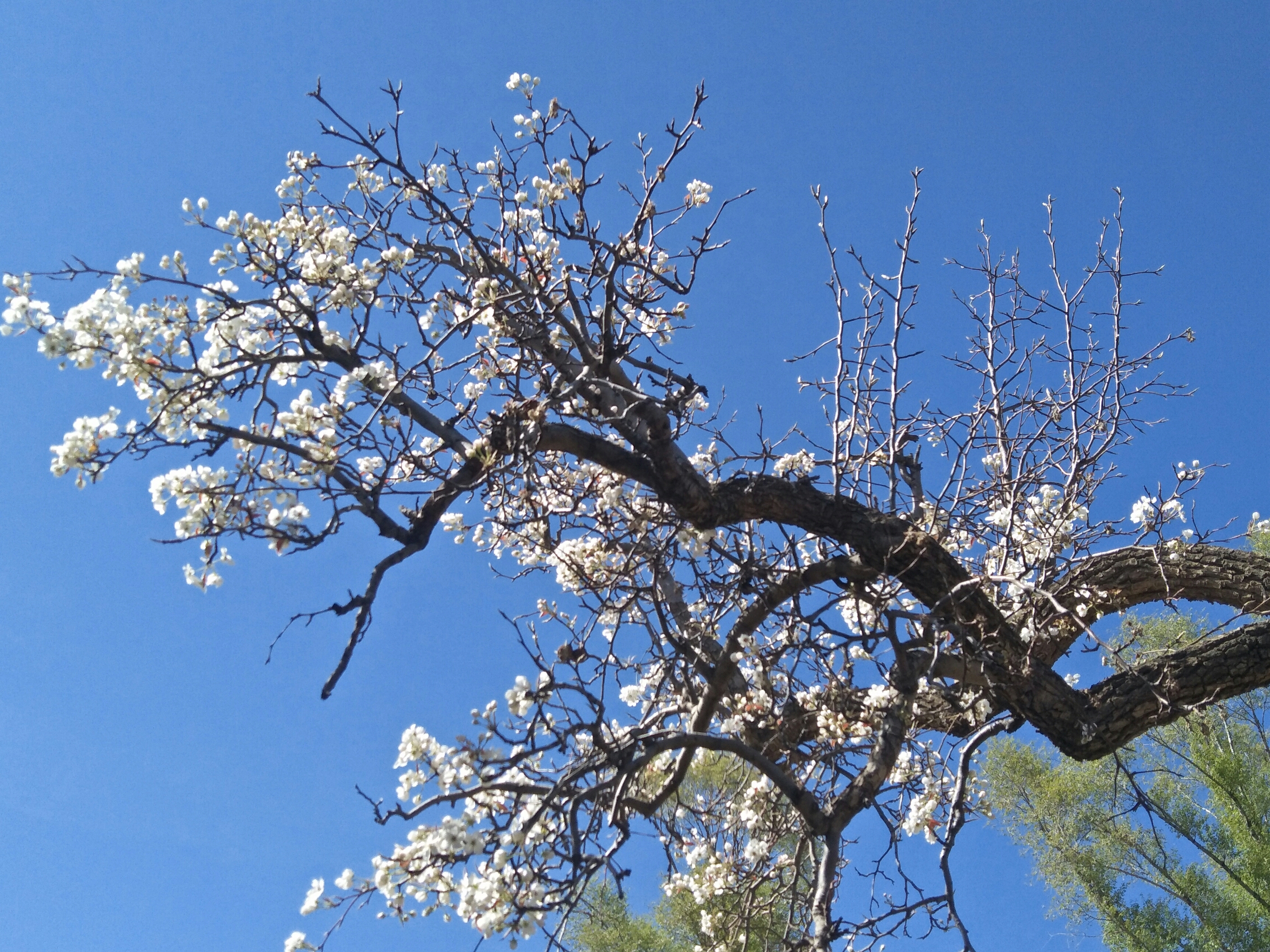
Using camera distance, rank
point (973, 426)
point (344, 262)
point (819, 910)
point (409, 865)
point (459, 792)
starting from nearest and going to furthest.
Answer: point (459, 792) → point (409, 865) → point (819, 910) → point (344, 262) → point (973, 426)

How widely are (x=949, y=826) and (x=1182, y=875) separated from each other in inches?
351

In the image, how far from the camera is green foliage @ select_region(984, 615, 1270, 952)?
31.4 ft

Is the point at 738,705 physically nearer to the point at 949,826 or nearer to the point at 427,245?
the point at 949,826

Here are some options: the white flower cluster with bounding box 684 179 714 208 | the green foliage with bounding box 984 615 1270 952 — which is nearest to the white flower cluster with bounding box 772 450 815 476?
the white flower cluster with bounding box 684 179 714 208

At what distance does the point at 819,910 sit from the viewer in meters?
3.03

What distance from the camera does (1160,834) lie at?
9.66 m

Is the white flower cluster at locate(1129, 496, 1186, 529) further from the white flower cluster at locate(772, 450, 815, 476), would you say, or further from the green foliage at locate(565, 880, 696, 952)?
the green foliage at locate(565, 880, 696, 952)

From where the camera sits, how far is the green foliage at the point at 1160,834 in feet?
31.4

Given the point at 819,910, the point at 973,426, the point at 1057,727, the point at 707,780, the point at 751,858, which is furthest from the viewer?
the point at 707,780

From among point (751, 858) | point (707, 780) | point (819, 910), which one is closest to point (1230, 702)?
point (707, 780)

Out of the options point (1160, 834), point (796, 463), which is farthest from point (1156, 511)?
point (1160, 834)

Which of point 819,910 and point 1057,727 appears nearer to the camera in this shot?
point 819,910

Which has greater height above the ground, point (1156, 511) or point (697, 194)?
point (697, 194)

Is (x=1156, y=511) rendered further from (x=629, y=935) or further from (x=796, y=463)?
(x=629, y=935)
